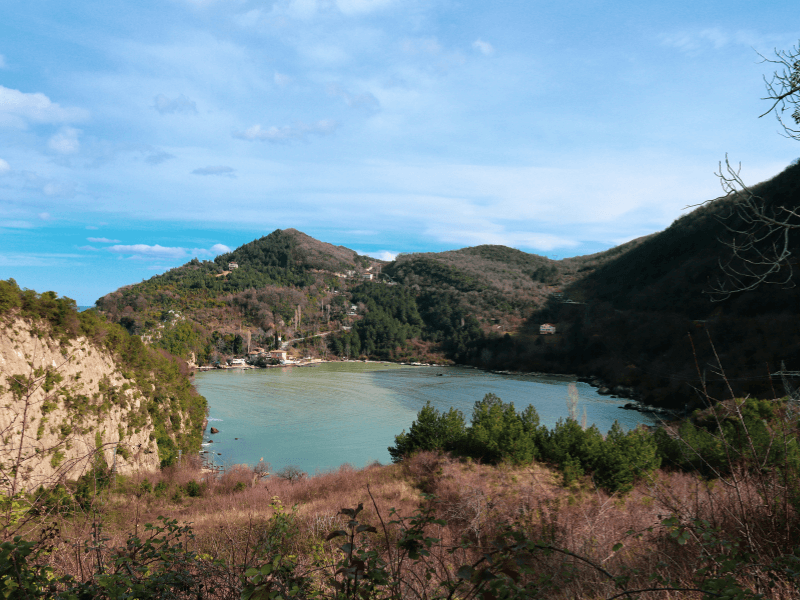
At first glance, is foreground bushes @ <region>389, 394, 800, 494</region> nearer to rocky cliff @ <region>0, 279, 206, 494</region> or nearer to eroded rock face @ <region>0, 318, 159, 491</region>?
rocky cliff @ <region>0, 279, 206, 494</region>

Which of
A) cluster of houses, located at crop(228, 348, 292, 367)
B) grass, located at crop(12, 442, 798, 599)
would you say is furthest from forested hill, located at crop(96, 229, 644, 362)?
grass, located at crop(12, 442, 798, 599)

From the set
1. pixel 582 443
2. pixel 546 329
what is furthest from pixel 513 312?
pixel 582 443

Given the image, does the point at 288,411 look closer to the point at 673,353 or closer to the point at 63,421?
the point at 63,421

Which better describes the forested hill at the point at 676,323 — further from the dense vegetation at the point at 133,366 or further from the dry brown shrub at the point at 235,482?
the dense vegetation at the point at 133,366

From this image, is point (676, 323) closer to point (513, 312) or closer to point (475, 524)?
point (513, 312)

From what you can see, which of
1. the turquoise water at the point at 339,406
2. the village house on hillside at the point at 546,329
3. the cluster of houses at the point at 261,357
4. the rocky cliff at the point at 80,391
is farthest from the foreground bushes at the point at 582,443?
the village house on hillside at the point at 546,329

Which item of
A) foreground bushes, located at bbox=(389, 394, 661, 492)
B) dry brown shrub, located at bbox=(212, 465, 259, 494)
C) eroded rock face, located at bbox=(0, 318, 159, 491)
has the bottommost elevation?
dry brown shrub, located at bbox=(212, 465, 259, 494)
